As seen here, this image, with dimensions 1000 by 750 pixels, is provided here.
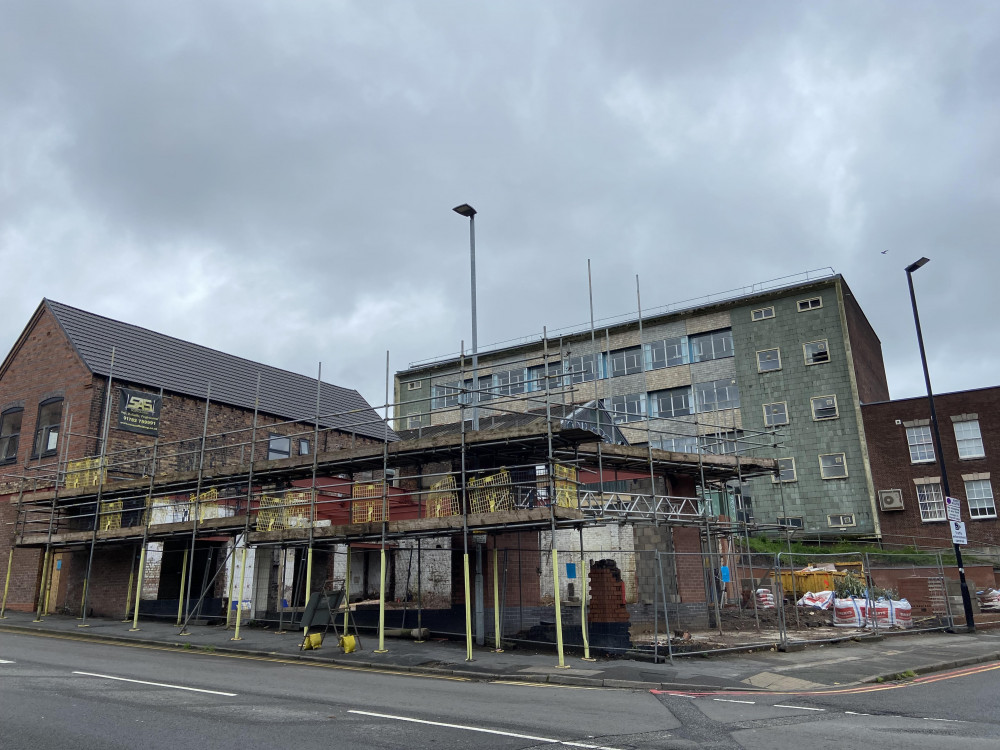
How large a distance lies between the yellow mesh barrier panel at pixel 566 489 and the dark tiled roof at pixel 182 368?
34.1 ft

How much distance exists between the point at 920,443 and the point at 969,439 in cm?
223

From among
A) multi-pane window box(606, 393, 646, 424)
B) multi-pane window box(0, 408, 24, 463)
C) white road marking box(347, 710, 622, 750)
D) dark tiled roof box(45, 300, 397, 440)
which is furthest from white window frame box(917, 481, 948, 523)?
multi-pane window box(0, 408, 24, 463)

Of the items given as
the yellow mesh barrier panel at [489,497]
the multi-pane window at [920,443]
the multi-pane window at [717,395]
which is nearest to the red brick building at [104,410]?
the yellow mesh barrier panel at [489,497]

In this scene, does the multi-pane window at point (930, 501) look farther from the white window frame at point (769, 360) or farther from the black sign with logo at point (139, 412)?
the black sign with logo at point (139, 412)

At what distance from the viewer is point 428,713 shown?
9875 millimetres

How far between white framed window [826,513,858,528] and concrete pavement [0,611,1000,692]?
20.2 m

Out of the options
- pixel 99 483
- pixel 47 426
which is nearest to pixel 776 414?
pixel 99 483

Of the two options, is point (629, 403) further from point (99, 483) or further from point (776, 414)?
point (99, 483)

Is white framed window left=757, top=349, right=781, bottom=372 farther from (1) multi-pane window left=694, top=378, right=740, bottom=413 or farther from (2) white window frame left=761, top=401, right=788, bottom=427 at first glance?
(2) white window frame left=761, top=401, right=788, bottom=427

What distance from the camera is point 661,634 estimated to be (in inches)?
751

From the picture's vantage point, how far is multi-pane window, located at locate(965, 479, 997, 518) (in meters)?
37.2

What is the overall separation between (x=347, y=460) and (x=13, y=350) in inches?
832

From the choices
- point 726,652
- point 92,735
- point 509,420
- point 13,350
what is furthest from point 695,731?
point 13,350

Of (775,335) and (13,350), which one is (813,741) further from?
(775,335)
